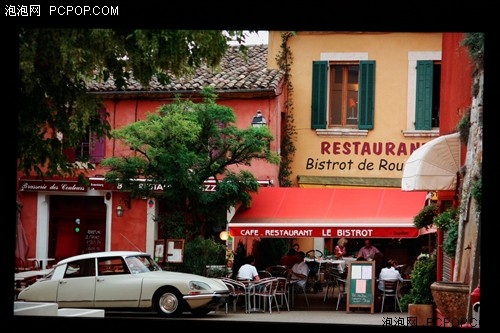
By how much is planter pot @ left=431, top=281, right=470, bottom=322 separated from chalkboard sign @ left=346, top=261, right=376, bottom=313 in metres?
6.53

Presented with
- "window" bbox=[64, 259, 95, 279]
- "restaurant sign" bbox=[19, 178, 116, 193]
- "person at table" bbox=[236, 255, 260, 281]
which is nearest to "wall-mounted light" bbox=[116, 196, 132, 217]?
"restaurant sign" bbox=[19, 178, 116, 193]

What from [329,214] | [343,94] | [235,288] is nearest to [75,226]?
[235,288]

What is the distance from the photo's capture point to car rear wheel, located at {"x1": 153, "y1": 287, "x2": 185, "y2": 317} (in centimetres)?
1594

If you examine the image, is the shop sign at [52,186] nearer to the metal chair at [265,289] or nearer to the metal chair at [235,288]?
the metal chair at [235,288]

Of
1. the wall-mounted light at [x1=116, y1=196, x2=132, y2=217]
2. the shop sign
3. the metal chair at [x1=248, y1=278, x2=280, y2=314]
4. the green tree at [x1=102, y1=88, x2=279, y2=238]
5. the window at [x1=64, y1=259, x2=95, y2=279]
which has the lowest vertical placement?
the metal chair at [x1=248, y1=278, x2=280, y2=314]

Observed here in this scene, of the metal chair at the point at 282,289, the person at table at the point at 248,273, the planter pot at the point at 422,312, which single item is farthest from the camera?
the metal chair at the point at 282,289

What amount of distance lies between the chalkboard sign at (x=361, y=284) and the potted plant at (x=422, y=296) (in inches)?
83.2

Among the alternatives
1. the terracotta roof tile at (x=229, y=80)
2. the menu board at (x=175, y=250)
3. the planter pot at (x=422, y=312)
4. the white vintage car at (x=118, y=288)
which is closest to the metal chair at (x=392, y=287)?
the white vintage car at (x=118, y=288)

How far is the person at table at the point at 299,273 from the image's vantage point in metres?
18.7

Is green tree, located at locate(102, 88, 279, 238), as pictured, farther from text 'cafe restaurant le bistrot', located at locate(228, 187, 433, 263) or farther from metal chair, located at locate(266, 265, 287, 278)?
metal chair, located at locate(266, 265, 287, 278)

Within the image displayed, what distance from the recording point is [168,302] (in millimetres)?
16016

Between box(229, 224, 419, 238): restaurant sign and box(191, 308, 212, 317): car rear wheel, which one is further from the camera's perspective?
box(229, 224, 419, 238): restaurant sign

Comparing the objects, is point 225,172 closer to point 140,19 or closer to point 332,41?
point 332,41

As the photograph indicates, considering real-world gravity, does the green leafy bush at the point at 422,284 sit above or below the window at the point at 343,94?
below
